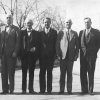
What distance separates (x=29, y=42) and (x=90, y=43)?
70.3 inches

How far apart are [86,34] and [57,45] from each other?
915 millimetres

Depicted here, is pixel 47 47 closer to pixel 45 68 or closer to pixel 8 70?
pixel 45 68

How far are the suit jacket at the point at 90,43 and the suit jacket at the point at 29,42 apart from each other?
1.27 meters

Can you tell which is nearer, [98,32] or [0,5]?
[98,32]

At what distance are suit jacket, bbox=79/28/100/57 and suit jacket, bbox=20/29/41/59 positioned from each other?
127 cm

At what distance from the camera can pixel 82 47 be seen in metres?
9.41

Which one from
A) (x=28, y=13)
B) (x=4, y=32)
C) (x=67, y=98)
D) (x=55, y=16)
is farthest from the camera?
(x=55, y=16)

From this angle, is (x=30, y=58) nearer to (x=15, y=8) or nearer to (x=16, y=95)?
(x=16, y=95)

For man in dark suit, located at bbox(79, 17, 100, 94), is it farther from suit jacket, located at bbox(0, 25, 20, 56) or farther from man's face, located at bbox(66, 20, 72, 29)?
suit jacket, located at bbox(0, 25, 20, 56)

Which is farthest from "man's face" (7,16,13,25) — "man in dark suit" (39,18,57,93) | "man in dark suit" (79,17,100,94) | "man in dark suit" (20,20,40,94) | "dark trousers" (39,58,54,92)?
"man in dark suit" (79,17,100,94)

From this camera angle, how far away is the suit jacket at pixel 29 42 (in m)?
9.33

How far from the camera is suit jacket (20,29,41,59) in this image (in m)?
9.33

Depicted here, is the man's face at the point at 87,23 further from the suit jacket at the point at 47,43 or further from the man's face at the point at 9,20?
the man's face at the point at 9,20

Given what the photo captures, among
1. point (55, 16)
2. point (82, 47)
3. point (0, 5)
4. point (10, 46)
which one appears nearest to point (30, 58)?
point (10, 46)
